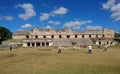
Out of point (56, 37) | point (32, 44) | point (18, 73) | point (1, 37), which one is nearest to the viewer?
point (18, 73)

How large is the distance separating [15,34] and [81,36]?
96.4 ft

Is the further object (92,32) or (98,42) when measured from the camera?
(92,32)

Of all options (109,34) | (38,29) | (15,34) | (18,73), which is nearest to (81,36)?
(109,34)

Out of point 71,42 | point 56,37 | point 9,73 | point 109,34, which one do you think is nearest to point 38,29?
point 56,37

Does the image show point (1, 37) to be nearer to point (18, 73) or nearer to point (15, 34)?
point (15, 34)

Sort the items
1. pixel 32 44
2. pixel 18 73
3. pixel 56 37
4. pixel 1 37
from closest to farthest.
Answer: pixel 18 73
pixel 32 44
pixel 56 37
pixel 1 37

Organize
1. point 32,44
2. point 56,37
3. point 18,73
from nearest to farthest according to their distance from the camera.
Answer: point 18,73 → point 32,44 → point 56,37

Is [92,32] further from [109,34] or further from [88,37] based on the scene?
[109,34]

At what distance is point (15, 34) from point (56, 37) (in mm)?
18507

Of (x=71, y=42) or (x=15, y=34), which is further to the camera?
(x=15, y=34)

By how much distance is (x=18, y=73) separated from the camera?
13180 millimetres

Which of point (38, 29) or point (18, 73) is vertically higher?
point (38, 29)

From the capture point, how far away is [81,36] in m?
70.1

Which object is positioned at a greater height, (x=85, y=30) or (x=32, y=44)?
(x=85, y=30)
